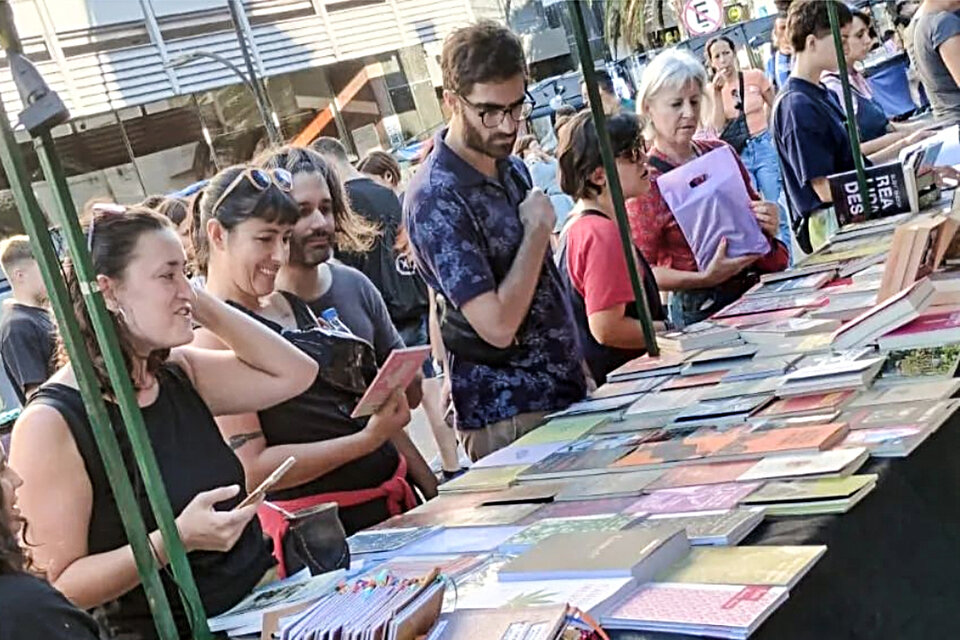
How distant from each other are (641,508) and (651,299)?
1263mm

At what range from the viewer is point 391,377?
190cm

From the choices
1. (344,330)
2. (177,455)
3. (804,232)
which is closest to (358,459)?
(344,330)

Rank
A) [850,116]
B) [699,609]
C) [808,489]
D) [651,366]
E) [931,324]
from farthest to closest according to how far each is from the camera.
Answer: [850,116]
[651,366]
[931,324]
[808,489]
[699,609]

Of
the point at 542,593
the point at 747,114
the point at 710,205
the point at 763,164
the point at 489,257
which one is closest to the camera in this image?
the point at 542,593

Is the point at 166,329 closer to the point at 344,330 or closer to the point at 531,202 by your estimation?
the point at 344,330

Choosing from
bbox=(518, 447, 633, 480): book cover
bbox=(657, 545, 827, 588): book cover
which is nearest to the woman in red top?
bbox=(518, 447, 633, 480): book cover

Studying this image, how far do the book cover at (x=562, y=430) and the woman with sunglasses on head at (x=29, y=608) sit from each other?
98 centimetres

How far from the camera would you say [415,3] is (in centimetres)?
641

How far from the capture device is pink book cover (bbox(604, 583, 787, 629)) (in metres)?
1.00

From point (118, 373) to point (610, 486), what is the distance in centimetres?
71

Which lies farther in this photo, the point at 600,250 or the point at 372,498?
the point at 600,250

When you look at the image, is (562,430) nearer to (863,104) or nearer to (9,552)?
(9,552)

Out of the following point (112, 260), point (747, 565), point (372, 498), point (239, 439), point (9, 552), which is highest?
point (112, 260)

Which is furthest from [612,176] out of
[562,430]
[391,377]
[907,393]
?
[907,393]
